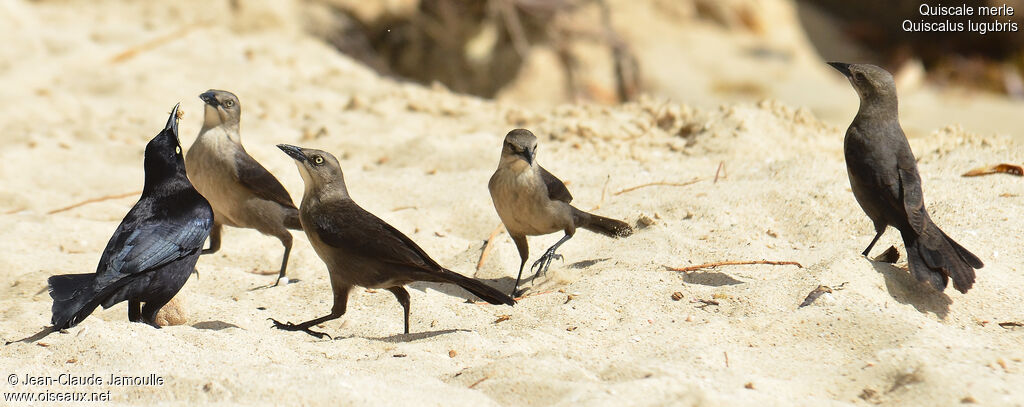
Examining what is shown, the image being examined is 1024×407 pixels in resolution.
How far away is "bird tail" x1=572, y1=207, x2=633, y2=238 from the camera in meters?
4.81

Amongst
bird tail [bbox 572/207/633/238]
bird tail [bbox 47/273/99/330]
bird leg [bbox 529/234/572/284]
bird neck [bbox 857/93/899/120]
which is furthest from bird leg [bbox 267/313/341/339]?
bird neck [bbox 857/93/899/120]

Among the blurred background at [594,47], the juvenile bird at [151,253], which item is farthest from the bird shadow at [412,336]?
the blurred background at [594,47]

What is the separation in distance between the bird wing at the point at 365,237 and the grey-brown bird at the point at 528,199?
77 cm

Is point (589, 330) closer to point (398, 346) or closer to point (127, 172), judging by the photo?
point (398, 346)

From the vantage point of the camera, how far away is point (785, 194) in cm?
521

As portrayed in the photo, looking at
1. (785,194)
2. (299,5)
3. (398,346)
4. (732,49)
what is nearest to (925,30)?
(732,49)

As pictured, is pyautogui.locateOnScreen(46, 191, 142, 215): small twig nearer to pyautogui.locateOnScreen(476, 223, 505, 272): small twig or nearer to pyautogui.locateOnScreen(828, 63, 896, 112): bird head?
pyautogui.locateOnScreen(476, 223, 505, 272): small twig

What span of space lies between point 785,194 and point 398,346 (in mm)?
2459

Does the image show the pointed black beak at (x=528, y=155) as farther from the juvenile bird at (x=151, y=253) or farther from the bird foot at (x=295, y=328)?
the juvenile bird at (x=151, y=253)

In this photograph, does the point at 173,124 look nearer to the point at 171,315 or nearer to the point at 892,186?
the point at 171,315

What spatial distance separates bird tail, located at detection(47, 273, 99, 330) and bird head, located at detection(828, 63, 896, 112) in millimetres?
3397

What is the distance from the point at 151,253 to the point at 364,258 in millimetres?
816

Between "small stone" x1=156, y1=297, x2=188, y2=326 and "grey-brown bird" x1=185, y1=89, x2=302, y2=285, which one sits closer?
"small stone" x1=156, y1=297, x2=188, y2=326

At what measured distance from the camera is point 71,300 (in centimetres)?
365
